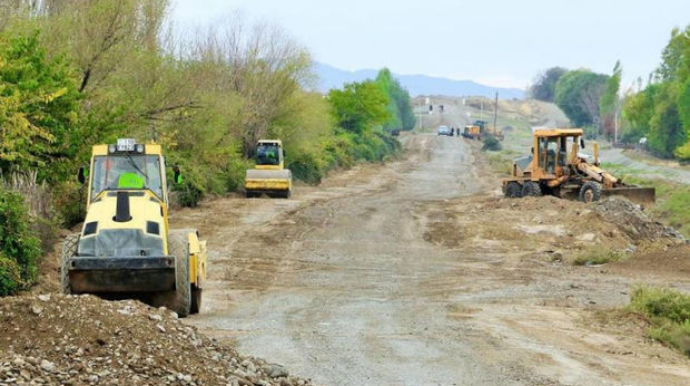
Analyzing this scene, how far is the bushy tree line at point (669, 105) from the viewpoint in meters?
84.8

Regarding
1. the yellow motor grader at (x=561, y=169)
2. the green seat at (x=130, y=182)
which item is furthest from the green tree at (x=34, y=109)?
the yellow motor grader at (x=561, y=169)

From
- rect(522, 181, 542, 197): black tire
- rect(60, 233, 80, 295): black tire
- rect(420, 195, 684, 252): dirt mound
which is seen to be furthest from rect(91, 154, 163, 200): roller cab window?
rect(522, 181, 542, 197): black tire

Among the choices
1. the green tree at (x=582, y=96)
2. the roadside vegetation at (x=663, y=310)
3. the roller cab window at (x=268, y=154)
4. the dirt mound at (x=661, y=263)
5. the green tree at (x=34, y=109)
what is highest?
the green tree at (x=582, y=96)

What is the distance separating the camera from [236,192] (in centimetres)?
4484

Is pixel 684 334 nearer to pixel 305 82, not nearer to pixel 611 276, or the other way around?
pixel 611 276

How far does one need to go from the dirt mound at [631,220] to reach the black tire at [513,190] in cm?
740

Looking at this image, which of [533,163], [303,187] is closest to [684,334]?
[533,163]

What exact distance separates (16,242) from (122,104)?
8.38 m

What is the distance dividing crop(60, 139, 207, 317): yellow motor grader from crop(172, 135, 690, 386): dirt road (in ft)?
2.76

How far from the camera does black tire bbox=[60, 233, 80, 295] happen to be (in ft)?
46.8

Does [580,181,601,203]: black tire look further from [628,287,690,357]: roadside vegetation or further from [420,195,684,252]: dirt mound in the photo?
[628,287,690,357]: roadside vegetation

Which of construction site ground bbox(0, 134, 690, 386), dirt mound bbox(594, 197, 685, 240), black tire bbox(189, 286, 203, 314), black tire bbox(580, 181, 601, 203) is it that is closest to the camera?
construction site ground bbox(0, 134, 690, 386)

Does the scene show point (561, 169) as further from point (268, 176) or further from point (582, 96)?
point (582, 96)

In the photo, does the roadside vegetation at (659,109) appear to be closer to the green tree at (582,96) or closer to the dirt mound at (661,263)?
the green tree at (582,96)
